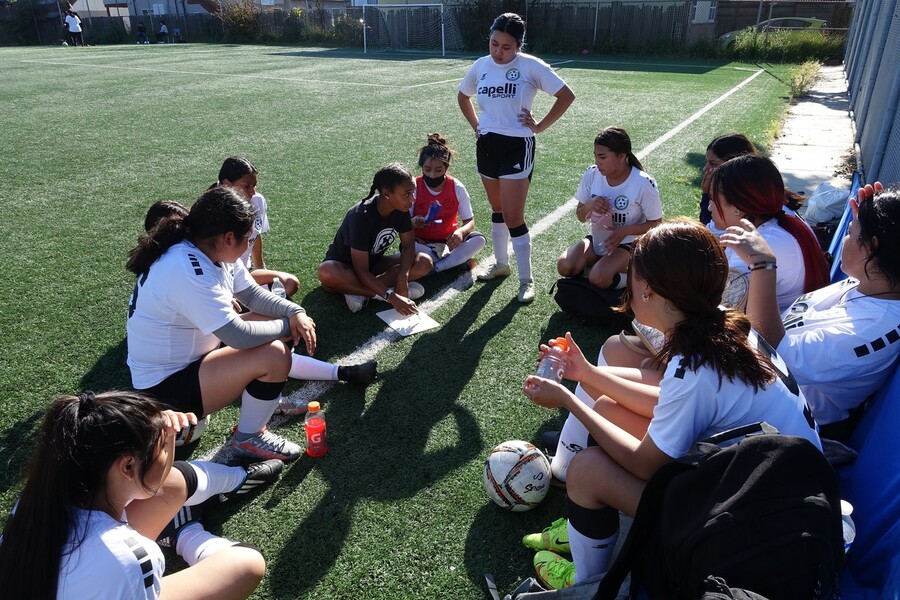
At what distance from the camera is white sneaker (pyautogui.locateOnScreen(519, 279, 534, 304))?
4832 millimetres

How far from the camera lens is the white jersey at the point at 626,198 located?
15.2 feet

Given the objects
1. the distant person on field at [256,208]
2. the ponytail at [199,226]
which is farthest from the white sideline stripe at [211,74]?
the ponytail at [199,226]

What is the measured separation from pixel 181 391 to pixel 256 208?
1.38 metres

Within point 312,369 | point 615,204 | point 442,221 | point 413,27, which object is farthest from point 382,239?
point 413,27

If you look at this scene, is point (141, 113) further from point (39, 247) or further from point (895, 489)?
point (895, 489)

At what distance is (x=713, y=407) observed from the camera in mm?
1889

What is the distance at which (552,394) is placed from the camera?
7.79 ft

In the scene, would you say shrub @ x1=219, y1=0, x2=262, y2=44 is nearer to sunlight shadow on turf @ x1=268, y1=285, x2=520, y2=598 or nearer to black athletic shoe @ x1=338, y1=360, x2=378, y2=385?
sunlight shadow on turf @ x1=268, y1=285, x2=520, y2=598

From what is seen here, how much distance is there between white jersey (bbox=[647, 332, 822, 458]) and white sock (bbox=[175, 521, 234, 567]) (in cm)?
168

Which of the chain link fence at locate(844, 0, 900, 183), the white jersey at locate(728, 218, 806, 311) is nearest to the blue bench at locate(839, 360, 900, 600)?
the white jersey at locate(728, 218, 806, 311)

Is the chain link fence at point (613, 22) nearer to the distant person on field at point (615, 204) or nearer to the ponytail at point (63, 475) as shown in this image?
the distant person on field at point (615, 204)

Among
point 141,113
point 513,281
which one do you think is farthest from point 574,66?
point 513,281

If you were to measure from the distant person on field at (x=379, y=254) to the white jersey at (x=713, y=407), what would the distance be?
102 inches

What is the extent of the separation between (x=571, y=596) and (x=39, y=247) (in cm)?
563
